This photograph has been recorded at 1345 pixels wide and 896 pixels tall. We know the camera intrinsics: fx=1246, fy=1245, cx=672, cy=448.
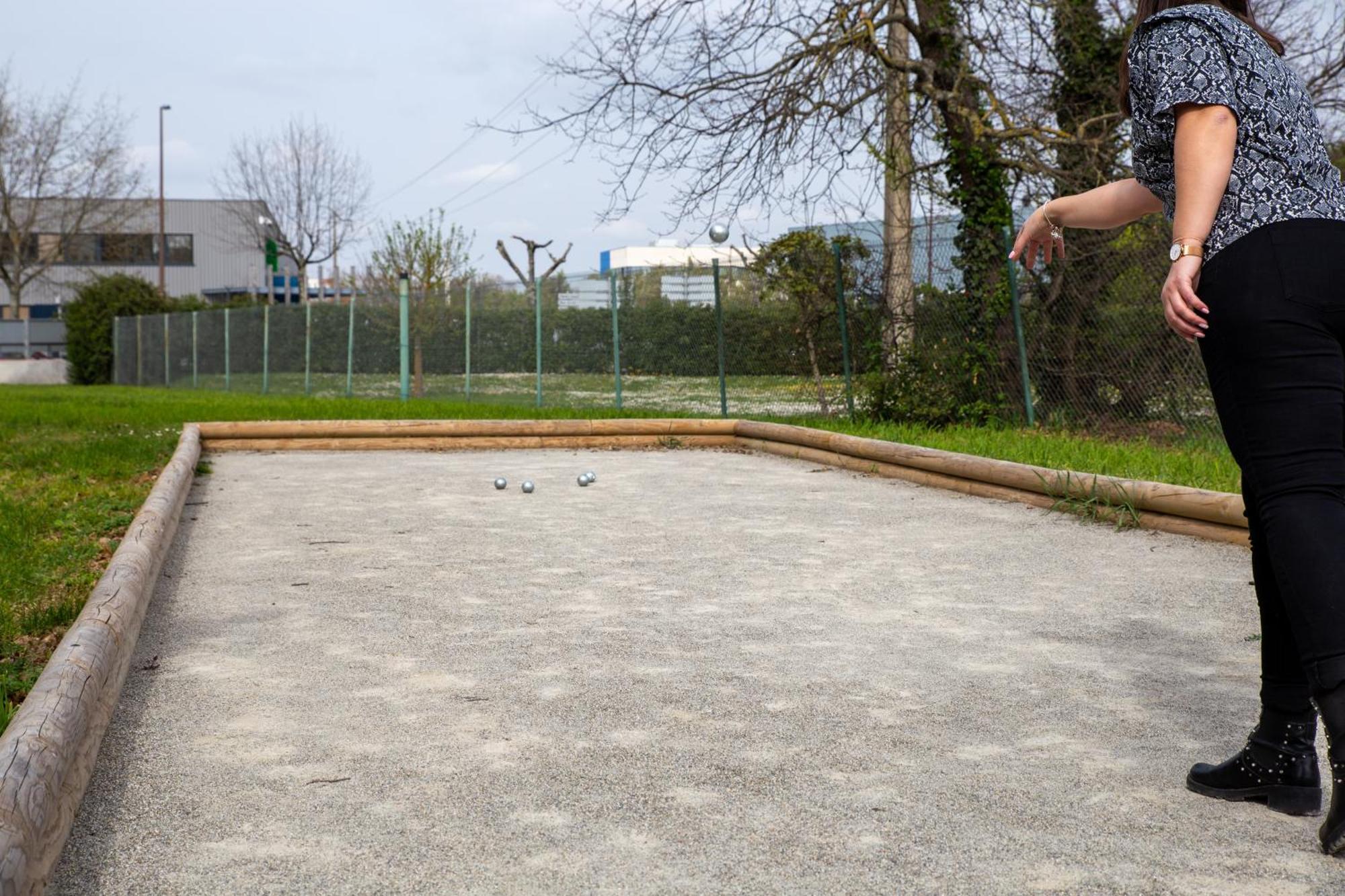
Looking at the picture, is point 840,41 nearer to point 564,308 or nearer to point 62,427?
point 564,308

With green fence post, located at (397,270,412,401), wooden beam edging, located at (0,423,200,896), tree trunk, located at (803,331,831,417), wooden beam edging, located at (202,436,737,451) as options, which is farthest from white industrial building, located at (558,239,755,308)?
wooden beam edging, located at (0,423,200,896)

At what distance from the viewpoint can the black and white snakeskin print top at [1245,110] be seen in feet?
7.90

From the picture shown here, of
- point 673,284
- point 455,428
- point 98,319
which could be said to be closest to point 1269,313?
point 455,428

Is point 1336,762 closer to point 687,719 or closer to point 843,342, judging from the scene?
point 687,719

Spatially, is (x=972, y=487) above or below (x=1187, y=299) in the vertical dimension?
below

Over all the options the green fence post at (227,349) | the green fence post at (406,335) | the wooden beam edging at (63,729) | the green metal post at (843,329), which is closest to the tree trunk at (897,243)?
the green metal post at (843,329)

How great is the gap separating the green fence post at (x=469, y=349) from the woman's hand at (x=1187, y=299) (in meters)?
16.7

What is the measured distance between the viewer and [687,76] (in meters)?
12.4

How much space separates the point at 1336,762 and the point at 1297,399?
67 centimetres

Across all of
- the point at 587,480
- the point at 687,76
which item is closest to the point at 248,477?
the point at 587,480

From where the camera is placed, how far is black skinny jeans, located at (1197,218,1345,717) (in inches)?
91.1

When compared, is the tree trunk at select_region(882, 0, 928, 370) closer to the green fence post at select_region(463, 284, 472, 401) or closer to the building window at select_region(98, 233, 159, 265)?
the green fence post at select_region(463, 284, 472, 401)

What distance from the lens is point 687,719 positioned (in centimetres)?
321

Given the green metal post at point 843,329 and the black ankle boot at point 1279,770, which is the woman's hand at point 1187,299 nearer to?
the black ankle boot at point 1279,770
